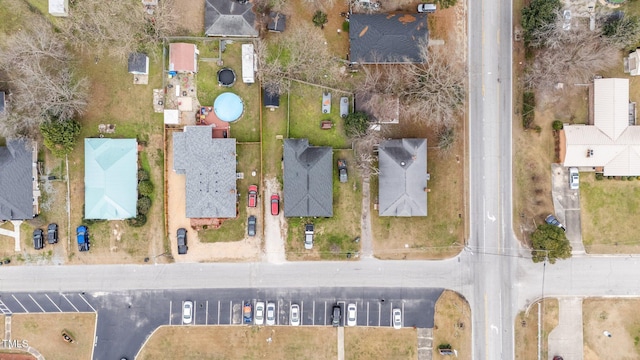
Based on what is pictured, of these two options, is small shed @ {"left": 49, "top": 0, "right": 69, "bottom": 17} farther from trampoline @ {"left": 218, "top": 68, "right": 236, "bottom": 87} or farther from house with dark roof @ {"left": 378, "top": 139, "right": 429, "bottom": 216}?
house with dark roof @ {"left": 378, "top": 139, "right": 429, "bottom": 216}

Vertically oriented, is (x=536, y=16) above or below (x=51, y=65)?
above

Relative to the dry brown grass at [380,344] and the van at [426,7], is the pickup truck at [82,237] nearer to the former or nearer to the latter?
the dry brown grass at [380,344]

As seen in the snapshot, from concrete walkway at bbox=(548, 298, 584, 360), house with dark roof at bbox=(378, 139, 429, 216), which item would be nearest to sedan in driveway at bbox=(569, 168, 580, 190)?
concrete walkway at bbox=(548, 298, 584, 360)

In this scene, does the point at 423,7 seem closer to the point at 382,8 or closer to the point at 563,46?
the point at 382,8

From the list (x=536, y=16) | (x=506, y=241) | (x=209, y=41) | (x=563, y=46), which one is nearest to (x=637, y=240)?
(x=506, y=241)

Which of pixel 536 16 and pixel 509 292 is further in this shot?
pixel 509 292

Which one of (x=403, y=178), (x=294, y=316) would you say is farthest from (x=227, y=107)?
(x=294, y=316)
